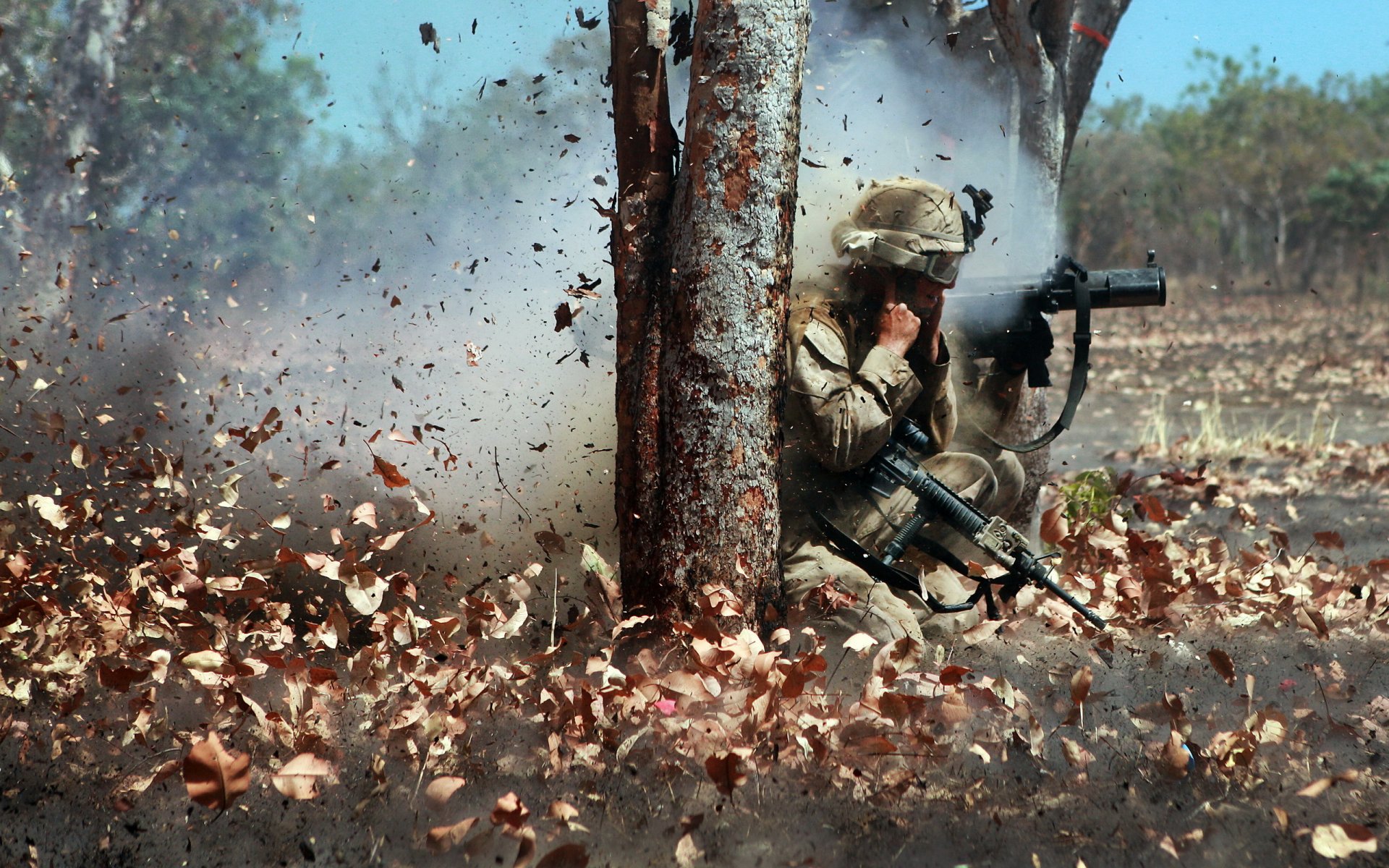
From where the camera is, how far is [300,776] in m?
2.52

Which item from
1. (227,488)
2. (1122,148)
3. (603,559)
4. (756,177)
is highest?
(1122,148)

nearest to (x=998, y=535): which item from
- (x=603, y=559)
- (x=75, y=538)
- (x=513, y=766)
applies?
(x=603, y=559)

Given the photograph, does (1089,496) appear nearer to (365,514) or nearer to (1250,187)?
(365,514)

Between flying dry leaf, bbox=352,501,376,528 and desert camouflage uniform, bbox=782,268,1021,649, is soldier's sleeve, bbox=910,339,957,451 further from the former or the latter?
flying dry leaf, bbox=352,501,376,528

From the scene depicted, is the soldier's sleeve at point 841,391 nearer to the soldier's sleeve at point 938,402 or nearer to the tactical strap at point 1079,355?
the soldier's sleeve at point 938,402

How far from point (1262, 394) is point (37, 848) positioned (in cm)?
1256

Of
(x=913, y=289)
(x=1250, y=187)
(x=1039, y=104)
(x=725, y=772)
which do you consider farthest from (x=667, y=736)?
(x=1250, y=187)

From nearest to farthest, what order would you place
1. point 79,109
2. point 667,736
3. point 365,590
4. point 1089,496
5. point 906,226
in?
point 667,736 < point 365,590 < point 906,226 < point 1089,496 < point 79,109

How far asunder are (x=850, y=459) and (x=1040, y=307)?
101 cm

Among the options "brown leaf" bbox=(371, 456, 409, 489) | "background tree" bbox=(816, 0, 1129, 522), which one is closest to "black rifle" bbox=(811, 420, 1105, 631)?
"background tree" bbox=(816, 0, 1129, 522)

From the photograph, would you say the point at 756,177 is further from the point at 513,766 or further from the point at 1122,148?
the point at 1122,148

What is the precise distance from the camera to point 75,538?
3658 millimetres

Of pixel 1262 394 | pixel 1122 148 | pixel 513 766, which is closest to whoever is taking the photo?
pixel 513 766

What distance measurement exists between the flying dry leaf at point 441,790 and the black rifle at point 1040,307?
2356 millimetres
